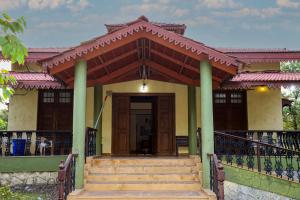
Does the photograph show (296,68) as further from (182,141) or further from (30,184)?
(30,184)

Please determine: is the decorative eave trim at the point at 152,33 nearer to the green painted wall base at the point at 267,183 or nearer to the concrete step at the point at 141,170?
the green painted wall base at the point at 267,183

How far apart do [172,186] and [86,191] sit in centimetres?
202

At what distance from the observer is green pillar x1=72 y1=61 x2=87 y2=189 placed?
7.37 meters

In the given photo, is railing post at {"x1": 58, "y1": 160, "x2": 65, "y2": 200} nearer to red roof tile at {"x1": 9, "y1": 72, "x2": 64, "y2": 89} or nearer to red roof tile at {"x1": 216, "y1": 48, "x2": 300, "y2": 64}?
red roof tile at {"x1": 9, "y1": 72, "x2": 64, "y2": 89}

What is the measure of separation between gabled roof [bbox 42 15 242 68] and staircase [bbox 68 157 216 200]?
9.05ft

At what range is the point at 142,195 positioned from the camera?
689cm

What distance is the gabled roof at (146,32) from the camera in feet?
24.0

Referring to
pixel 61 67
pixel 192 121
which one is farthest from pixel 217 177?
pixel 61 67

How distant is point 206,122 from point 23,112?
7606mm

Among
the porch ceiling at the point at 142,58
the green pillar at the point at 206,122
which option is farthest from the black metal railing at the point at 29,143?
the green pillar at the point at 206,122

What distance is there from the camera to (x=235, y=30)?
85.6 m

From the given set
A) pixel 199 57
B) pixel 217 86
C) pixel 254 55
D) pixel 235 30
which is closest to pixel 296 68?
pixel 254 55

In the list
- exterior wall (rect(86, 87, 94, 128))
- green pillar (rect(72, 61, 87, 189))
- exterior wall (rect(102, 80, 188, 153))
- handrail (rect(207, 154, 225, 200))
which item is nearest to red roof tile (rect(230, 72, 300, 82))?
exterior wall (rect(102, 80, 188, 153))

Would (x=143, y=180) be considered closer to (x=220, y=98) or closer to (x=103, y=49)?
(x=103, y=49)
